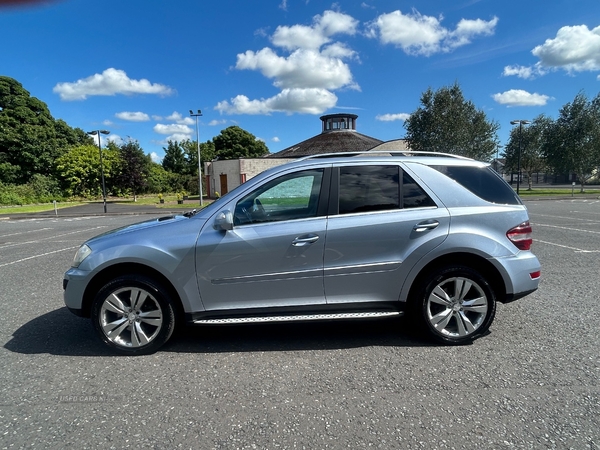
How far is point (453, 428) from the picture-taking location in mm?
2221

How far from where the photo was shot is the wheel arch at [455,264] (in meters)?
3.29

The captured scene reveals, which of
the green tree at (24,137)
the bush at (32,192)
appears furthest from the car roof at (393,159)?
the green tree at (24,137)

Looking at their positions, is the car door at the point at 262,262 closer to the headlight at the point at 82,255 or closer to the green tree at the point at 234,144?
the headlight at the point at 82,255

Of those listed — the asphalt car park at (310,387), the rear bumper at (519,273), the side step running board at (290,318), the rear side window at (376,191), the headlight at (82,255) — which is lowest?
the asphalt car park at (310,387)

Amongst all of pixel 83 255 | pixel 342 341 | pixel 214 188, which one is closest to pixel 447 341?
pixel 342 341

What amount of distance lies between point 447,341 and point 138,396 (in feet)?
9.14

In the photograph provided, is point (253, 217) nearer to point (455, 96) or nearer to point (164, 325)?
point (164, 325)

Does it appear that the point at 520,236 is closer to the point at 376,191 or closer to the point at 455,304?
the point at 455,304

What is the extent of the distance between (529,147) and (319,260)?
152 feet

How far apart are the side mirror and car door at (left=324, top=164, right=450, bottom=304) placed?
91 centimetres

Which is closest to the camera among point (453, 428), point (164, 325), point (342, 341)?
point (453, 428)

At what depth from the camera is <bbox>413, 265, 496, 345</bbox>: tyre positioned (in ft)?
10.7

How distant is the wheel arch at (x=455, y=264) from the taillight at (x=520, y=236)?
0.34 meters

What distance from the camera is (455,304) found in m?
3.30
